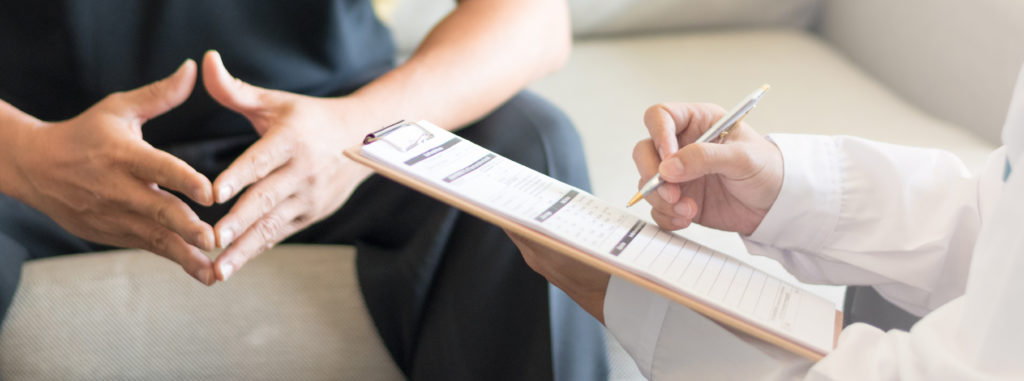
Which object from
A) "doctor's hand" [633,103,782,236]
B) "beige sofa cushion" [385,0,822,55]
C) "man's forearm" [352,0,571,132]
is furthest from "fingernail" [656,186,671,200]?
"beige sofa cushion" [385,0,822,55]

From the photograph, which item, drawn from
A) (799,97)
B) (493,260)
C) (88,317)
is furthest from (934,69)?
(88,317)

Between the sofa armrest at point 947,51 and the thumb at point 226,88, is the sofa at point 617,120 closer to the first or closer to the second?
the sofa armrest at point 947,51

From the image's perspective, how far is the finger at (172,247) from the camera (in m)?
0.70

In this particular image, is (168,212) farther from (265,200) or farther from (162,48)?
(162,48)

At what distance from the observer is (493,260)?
807mm

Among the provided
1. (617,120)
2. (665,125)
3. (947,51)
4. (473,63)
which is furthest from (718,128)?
(947,51)

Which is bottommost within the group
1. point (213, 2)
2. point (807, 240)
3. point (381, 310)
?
point (381, 310)

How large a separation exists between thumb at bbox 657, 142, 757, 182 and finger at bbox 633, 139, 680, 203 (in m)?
→ 0.02

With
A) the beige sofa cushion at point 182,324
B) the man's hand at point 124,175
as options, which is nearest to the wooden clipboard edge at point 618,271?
the man's hand at point 124,175

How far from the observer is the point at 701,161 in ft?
2.01

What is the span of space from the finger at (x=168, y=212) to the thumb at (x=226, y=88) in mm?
100

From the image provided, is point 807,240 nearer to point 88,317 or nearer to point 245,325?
point 245,325

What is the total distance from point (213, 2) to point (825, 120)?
83cm

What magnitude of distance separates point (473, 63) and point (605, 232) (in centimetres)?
36
